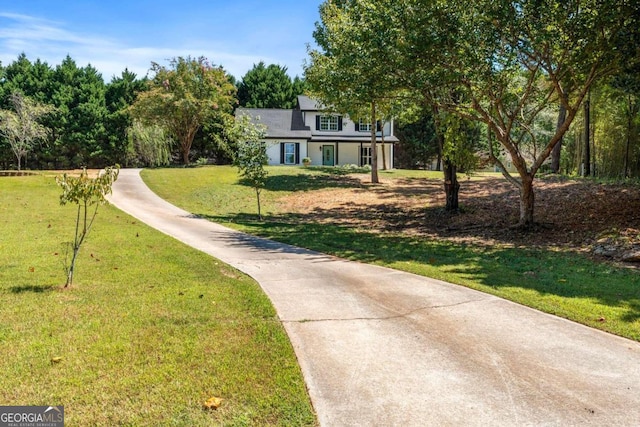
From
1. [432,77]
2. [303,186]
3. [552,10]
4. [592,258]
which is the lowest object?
[592,258]

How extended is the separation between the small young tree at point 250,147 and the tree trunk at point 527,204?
844 centimetres

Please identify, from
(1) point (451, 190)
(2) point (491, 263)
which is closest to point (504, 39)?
(2) point (491, 263)

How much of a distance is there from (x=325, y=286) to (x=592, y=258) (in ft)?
22.7

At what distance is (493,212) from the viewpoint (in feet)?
54.3

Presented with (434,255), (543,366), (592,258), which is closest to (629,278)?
(592,258)

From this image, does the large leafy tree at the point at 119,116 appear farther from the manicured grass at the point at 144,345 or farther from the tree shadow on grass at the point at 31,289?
the tree shadow on grass at the point at 31,289

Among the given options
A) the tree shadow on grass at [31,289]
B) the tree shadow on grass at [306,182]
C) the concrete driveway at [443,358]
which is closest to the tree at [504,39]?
the concrete driveway at [443,358]

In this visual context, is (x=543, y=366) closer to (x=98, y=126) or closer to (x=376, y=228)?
(x=376, y=228)

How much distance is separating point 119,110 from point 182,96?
12568 mm

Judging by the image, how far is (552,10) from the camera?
10.5 m

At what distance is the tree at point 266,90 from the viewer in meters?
47.2

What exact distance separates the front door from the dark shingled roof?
201 cm

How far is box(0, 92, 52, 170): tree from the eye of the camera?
102 ft

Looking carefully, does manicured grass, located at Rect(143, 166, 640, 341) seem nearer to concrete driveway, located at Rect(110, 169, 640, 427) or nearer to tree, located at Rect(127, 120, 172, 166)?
concrete driveway, located at Rect(110, 169, 640, 427)
